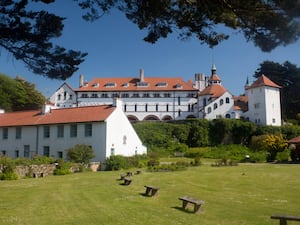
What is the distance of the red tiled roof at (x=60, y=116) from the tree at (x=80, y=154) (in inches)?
172

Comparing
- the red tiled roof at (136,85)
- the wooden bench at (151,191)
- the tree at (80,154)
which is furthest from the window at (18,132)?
the red tiled roof at (136,85)

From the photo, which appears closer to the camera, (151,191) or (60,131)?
(151,191)

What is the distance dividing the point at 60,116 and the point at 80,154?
383 inches

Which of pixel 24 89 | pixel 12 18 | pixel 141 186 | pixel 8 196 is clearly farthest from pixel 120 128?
pixel 24 89

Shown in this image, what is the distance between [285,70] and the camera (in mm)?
75812

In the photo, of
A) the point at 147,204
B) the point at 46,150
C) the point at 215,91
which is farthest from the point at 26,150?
the point at 215,91

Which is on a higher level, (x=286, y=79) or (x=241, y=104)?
(x=286, y=79)

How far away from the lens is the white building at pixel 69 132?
3407 cm

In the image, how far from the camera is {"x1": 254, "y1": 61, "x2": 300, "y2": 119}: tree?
240 ft

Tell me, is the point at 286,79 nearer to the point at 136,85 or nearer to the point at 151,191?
the point at 136,85

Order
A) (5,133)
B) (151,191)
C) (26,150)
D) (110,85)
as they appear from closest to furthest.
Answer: (151,191)
(26,150)
(5,133)
(110,85)

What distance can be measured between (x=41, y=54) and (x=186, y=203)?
7139 mm

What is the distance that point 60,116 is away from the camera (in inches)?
1507

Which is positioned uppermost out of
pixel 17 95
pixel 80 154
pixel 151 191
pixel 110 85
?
pixel 110 85
